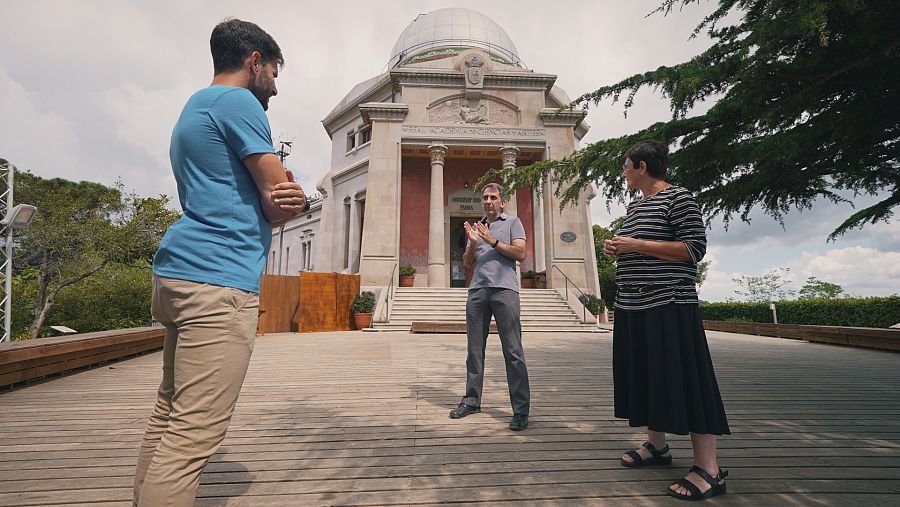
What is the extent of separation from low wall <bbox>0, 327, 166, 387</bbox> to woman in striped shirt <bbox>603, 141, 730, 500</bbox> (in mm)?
6546

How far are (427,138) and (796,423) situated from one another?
700 inches

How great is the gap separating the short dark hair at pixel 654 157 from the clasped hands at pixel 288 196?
2.00 metres

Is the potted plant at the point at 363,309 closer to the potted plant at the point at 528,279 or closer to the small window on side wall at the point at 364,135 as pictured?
the potted plant at the point at 528,279

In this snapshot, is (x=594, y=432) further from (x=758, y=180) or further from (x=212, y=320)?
(x=758, y=180)

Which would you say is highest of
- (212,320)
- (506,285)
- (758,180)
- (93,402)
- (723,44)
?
(723,44)

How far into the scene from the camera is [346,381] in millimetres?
5391

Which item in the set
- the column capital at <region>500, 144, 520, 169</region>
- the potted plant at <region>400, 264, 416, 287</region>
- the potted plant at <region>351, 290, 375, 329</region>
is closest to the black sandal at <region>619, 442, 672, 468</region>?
the potted plant at <region>351, 290, 375, 329</region>

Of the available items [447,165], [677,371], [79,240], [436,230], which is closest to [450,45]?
[447,165]

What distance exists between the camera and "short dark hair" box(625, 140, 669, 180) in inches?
103

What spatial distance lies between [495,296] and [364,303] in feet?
41.5

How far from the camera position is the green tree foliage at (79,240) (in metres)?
15.0

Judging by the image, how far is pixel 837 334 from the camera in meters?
9.68

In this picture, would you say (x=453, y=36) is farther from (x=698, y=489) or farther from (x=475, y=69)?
(x=698, y=489)

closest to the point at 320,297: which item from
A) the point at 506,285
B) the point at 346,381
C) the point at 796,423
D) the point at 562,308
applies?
the point at 562,308
